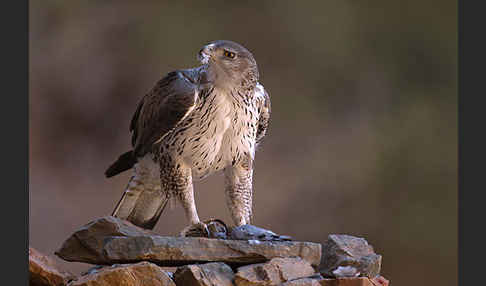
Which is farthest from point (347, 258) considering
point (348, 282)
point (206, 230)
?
point (206, 230)

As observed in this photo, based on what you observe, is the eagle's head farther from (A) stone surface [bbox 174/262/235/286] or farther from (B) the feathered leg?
(A) stone surface [bbox 174/262/235/286]

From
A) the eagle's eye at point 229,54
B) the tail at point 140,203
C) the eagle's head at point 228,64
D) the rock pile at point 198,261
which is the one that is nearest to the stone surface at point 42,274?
the rock pile at point 198,261

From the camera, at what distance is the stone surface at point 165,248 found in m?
2.34

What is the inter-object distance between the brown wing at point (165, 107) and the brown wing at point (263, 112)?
347 mm

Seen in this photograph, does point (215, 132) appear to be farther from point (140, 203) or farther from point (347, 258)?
point (347, 258)

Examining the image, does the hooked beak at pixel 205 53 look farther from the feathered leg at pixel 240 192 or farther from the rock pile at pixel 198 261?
the rock pile at pixel 198 261

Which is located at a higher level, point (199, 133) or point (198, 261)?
point (199, 133)

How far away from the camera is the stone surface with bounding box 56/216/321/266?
92.1 inches

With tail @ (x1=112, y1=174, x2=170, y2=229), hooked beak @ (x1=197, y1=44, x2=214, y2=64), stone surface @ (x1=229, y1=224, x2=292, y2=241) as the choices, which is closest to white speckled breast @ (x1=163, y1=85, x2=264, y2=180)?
hooked beak @ (x1=197, y1=44, x2=214, y2=64)

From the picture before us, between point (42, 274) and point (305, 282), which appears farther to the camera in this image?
point (42, 274)

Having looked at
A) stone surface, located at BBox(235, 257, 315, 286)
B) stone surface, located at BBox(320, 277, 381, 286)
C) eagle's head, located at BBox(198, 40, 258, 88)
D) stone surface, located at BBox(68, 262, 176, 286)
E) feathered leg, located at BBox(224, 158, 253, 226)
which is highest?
eagle's head, located at BBox(198, 40, 258, 88)

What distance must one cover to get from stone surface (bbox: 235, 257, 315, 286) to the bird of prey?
42cm

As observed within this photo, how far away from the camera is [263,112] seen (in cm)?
298

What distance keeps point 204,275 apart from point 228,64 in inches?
37.0
